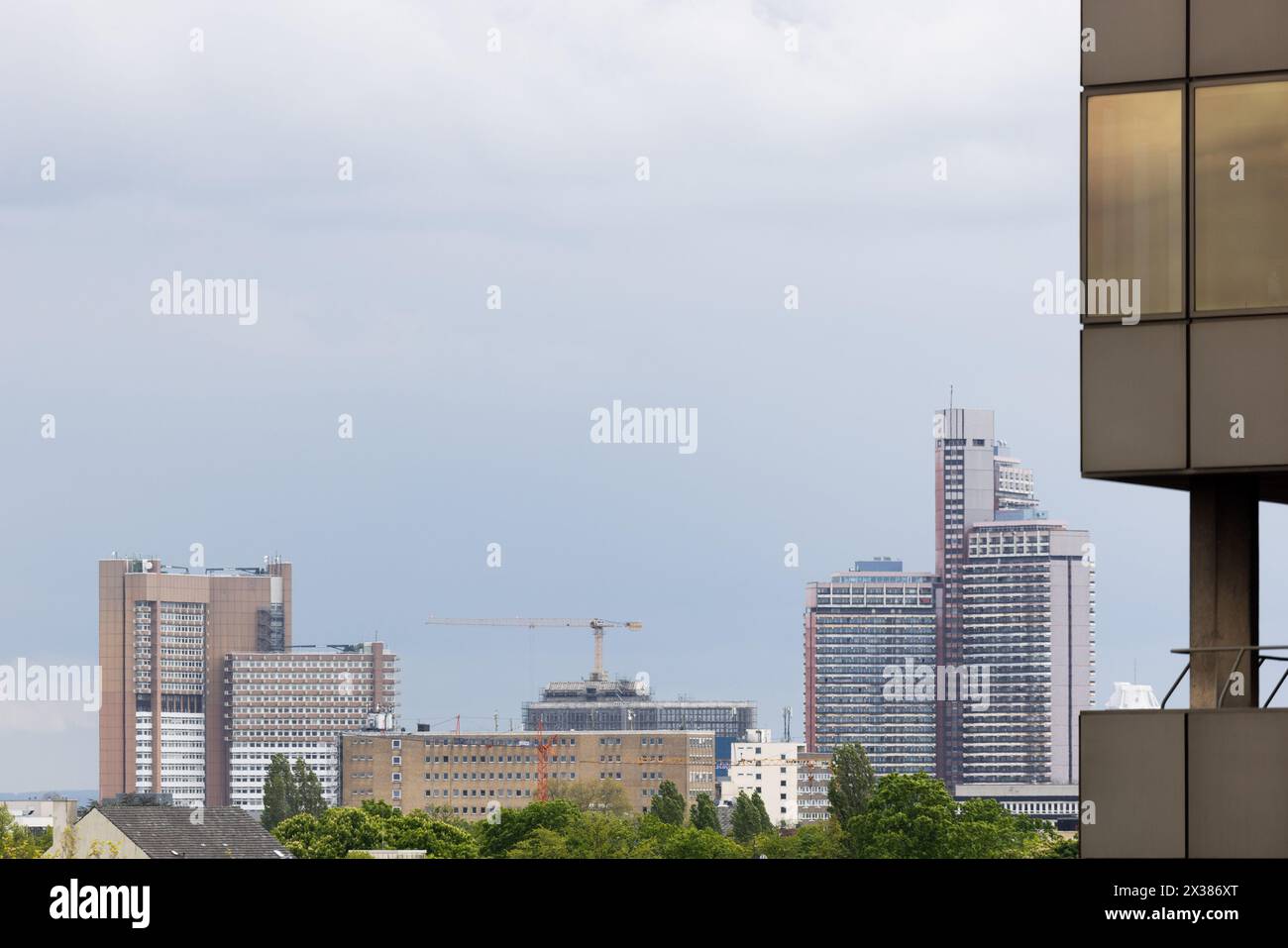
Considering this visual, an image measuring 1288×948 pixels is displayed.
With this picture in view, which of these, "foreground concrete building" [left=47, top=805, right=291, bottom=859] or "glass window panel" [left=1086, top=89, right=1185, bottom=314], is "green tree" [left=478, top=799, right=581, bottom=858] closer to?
"foreground concrete building" [left=47, top=805, right=291, bottom=859]

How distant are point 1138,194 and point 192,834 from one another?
108 meters

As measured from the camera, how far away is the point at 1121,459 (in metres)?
20.5

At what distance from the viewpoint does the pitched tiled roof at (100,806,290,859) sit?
4537 inches

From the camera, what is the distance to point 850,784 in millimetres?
156875

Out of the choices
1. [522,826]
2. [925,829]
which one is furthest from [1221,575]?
[522,826]

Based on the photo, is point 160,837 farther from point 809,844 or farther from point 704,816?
point 704,816

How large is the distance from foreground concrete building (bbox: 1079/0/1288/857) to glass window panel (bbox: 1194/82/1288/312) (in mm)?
14

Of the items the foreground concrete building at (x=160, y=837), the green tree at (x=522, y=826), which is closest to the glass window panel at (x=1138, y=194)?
the foreground concrete building at (x=160, y=837)

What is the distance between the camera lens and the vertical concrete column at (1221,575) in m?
21.3
